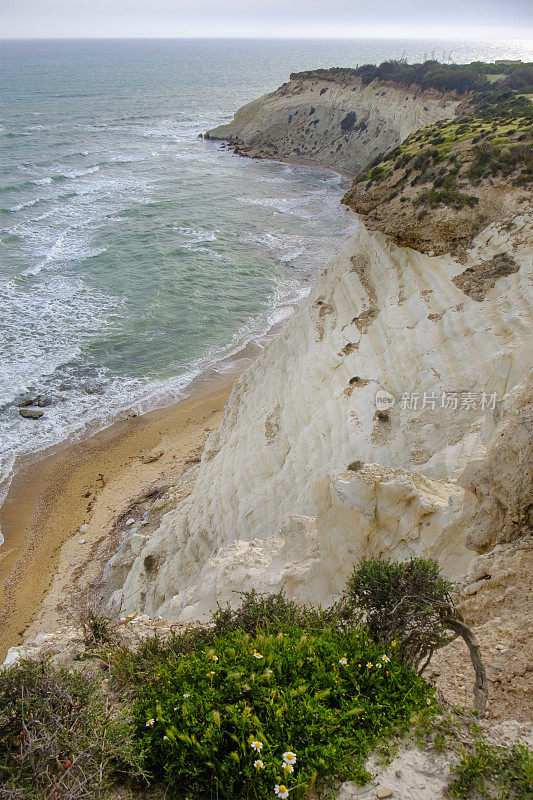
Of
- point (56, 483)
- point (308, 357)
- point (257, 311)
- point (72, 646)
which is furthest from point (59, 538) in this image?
point (257, 311)

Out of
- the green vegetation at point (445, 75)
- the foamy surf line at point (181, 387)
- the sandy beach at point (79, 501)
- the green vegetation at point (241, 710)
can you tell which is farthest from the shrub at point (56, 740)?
the green vegetation at point (445, 75)

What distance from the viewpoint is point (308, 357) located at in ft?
53.2

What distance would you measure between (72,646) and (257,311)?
30311 mm

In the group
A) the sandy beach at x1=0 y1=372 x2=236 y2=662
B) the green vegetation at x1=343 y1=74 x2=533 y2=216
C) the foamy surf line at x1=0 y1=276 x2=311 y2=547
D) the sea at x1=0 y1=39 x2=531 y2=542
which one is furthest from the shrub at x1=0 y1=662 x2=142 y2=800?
the sea at x1=0 y1=39 x2=531 y2=542

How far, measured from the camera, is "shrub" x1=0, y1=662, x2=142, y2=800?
4.32 metres

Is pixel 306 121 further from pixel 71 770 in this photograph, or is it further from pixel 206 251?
pixel 71 770

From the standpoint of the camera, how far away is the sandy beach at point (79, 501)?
55.4 ft

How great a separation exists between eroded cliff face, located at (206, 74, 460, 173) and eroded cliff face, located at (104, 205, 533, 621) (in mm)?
55707

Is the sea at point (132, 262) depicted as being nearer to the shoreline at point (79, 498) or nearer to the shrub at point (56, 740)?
the shoreline at point (79, 498)

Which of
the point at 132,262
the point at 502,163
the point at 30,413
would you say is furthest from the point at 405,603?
the point at 132,262

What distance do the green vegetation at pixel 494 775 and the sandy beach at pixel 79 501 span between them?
14479 mm

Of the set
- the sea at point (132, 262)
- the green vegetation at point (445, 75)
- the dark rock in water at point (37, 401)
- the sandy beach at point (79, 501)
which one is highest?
the green vegetation at point (445, 75)

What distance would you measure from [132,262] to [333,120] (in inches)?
1972

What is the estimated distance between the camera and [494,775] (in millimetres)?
4199
